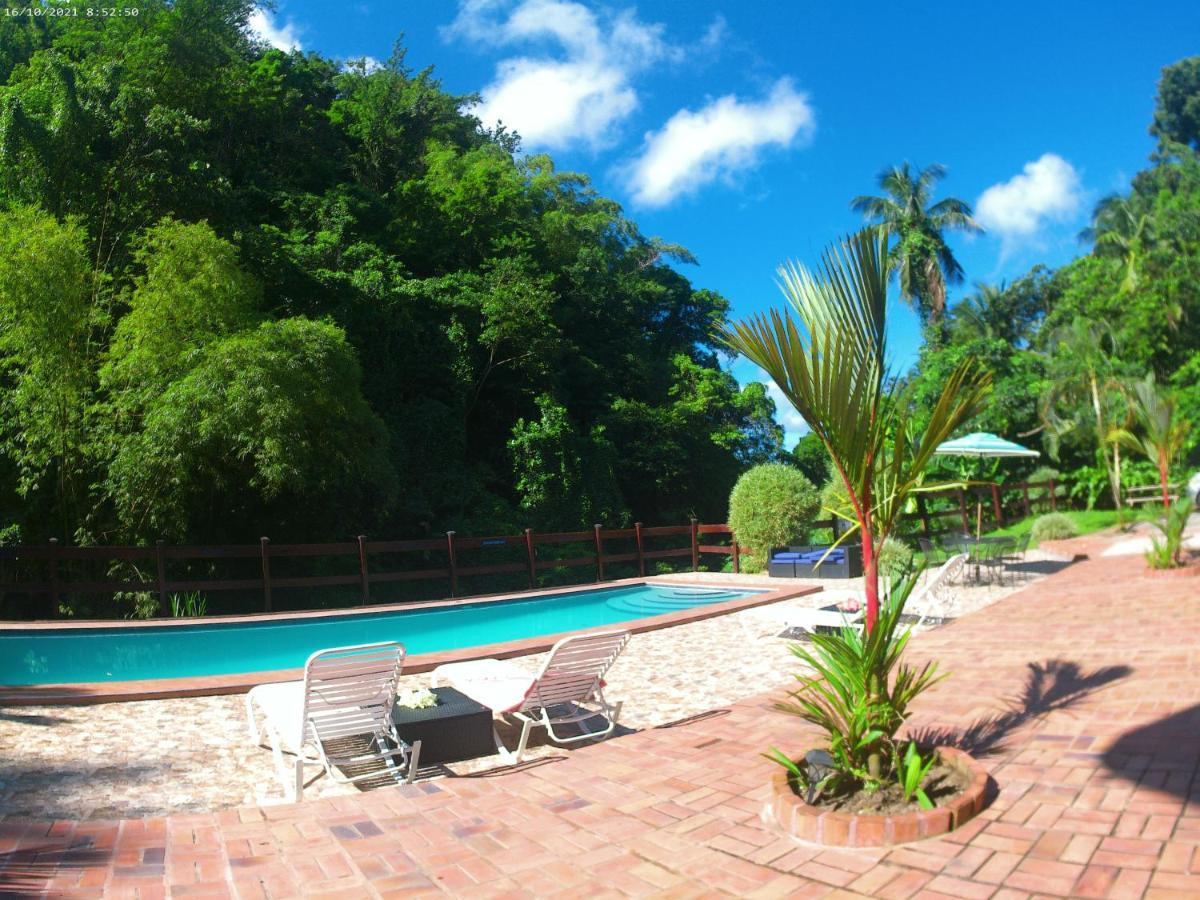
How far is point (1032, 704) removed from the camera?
14.9 feet

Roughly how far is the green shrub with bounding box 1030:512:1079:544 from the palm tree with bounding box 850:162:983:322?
19.2 metres

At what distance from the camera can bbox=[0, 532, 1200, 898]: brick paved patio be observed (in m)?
2.67

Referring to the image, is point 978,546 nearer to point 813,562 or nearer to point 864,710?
point 813,562

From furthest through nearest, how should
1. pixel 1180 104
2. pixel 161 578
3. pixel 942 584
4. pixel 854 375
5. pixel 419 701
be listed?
pixel 1180 104, pixel 161 578, pixel 942 584, pixel 419 701, pixel 854 375

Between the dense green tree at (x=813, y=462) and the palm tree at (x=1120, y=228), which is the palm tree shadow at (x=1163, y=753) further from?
the palm tree at (x=1120, y=228)

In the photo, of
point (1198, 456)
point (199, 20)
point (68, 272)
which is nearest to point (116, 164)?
point (68, 272)

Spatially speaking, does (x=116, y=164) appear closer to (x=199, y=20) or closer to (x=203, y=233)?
(x=203, y=233)

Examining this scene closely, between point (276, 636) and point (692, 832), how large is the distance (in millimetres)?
8939

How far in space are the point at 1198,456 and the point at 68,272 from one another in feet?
89.7

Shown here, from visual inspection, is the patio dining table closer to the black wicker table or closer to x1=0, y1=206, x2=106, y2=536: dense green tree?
the black wicker table

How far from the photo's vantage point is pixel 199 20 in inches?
750

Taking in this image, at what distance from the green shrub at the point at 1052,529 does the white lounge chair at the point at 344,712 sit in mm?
15118

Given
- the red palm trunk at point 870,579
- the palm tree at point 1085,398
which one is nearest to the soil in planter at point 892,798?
the red palm trunk at point 870,579

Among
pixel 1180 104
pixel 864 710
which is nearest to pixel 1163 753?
pixel 864 710
